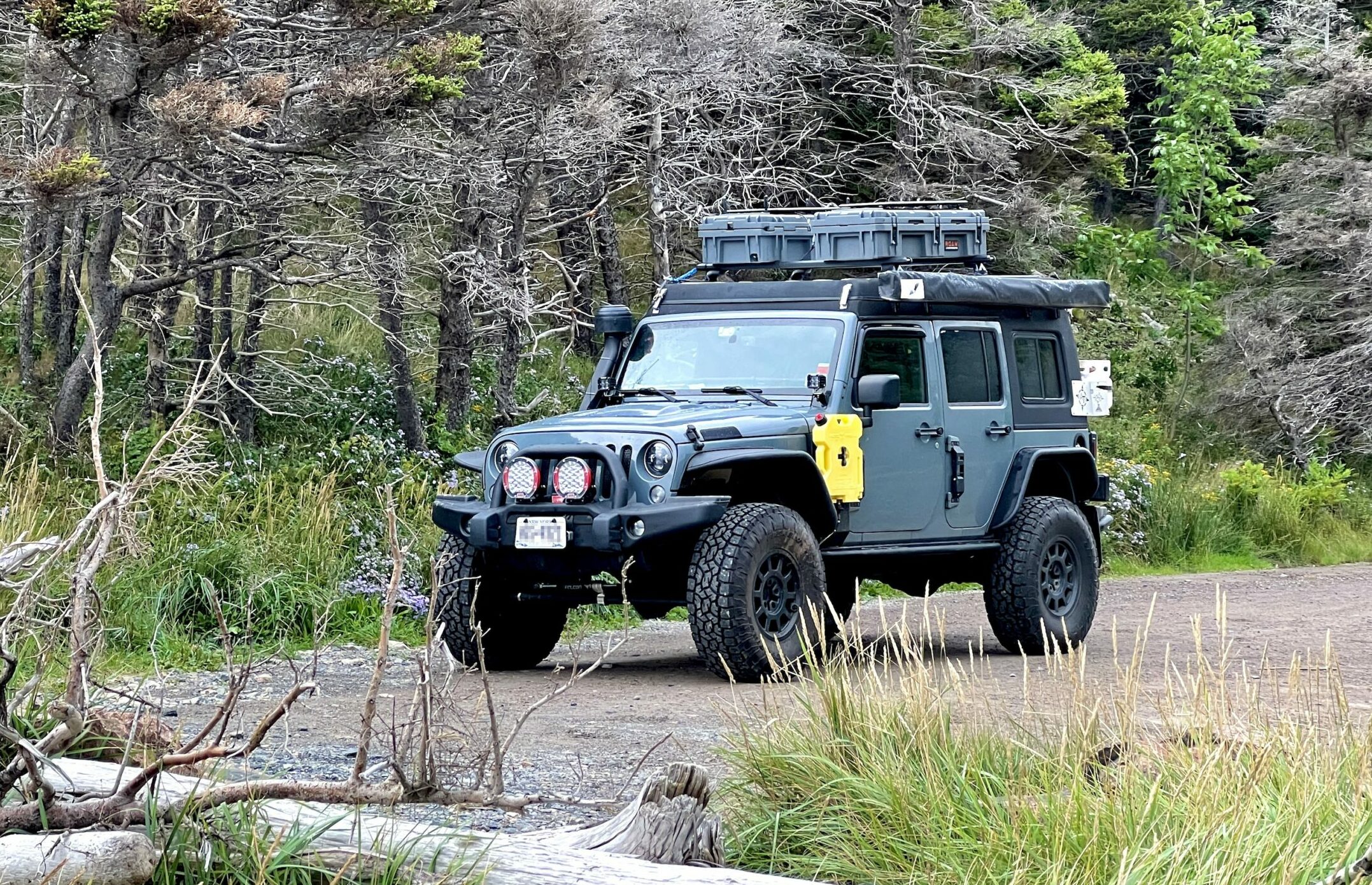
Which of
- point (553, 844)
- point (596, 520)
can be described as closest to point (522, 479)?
point (596, 520)

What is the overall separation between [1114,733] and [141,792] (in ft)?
8.74

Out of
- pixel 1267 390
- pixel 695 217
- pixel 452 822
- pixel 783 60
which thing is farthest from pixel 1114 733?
pixel 1267 390

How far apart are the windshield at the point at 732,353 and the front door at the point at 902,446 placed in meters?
0.27

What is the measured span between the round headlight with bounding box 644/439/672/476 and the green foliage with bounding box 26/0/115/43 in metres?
3.95

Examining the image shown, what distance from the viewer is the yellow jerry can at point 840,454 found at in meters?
9.04

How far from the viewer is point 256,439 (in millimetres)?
14109

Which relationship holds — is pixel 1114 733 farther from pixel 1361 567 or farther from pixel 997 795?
pixel 1361 567

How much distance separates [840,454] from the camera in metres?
9.12

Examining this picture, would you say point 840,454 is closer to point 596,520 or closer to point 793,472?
point 793,472

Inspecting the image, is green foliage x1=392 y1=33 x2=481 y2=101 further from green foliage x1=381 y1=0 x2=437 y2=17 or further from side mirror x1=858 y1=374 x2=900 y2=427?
side mirror x1=858 y1=374 x2=900 y2=427

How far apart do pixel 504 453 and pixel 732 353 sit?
151 centimetres

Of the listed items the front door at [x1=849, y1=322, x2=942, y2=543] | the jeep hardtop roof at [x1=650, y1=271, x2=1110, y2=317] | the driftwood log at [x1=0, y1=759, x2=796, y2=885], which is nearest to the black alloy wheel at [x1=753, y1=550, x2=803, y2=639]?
the front door at [x1=849, y1=322, x2=942, y2=543]

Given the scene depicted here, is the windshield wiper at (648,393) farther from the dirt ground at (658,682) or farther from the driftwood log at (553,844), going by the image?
the driftwood log at (553,844)

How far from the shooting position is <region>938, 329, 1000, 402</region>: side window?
10031 millimetres
